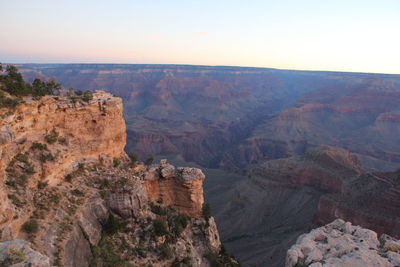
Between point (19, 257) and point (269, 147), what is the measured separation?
9892 centimetres

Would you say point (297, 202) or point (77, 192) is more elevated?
point (77, 192)

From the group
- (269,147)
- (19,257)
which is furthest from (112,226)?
(269,147)

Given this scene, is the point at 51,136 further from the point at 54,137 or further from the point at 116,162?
the point at 116,162

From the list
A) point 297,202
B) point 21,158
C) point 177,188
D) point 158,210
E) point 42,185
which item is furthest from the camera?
point 297,202

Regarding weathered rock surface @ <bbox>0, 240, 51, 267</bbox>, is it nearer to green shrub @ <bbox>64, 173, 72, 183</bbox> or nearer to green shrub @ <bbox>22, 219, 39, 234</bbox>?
green shrub @ <bbox>22, 219, 39, 234</bbox>

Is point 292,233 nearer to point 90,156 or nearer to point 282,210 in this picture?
point 282,210

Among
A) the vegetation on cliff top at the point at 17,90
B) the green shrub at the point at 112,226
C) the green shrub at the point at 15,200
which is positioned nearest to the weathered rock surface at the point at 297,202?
the green shrub at the point at 112,226

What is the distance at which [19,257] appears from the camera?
33.1ft

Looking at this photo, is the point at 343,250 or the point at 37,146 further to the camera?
the point at 37,146

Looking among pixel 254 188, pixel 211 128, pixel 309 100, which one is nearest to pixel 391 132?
pixel 309 100

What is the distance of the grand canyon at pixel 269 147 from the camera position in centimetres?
4069

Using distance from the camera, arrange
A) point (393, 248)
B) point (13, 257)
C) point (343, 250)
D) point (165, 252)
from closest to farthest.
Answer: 1. point (13, 257)
2. point (343, 250)
3. point (393, 248)
4. point (165, 252)

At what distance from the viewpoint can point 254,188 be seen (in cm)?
5897

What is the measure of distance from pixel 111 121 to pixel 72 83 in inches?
6506
